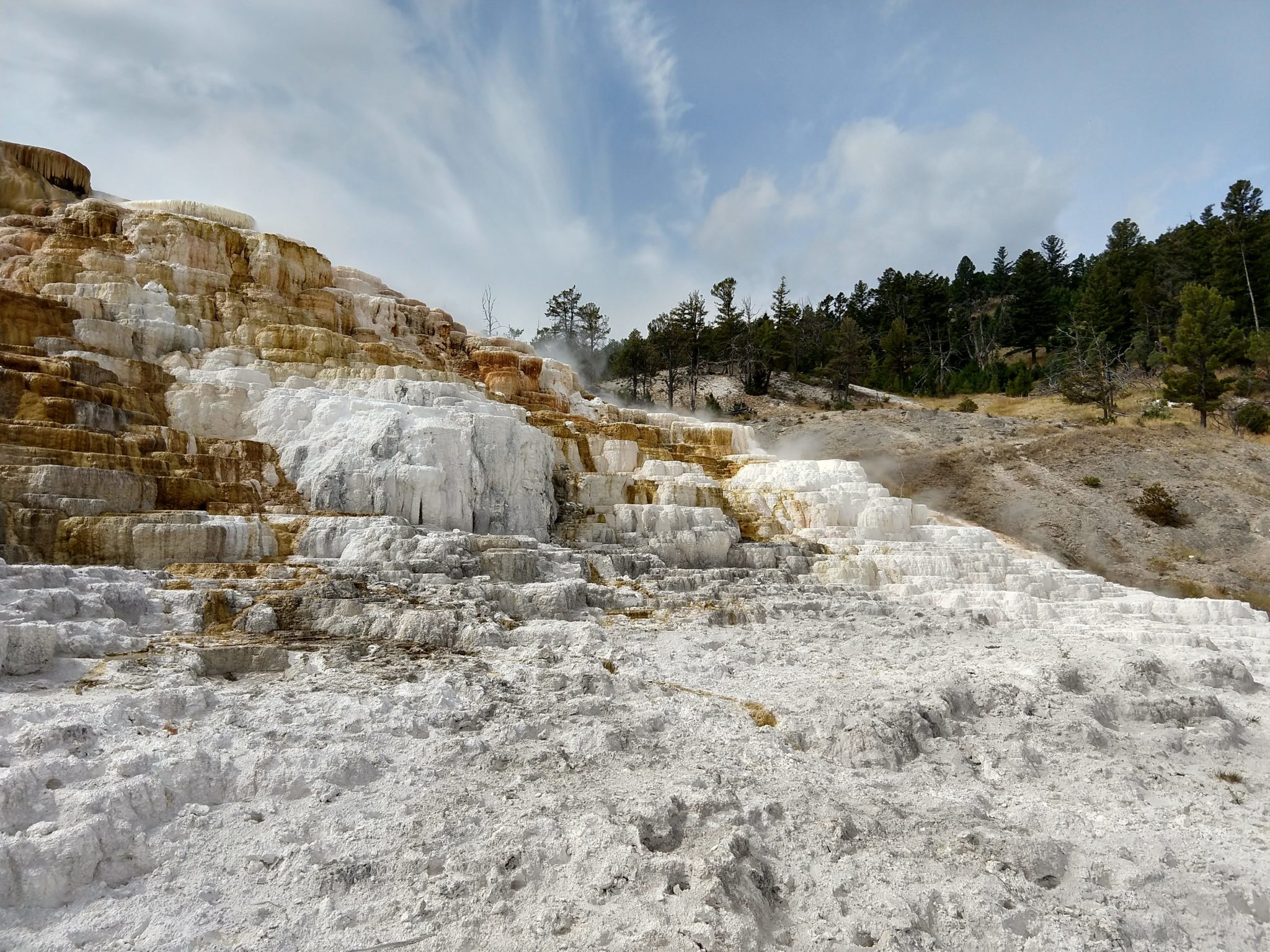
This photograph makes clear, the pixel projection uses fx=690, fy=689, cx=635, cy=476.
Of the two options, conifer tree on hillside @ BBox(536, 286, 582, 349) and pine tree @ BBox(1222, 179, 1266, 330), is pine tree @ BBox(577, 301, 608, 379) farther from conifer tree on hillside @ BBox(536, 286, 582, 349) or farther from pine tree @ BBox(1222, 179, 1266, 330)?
pine tree @ BBox(1222, 179, 1266, 330)

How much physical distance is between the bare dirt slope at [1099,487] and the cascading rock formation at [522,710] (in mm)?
6253

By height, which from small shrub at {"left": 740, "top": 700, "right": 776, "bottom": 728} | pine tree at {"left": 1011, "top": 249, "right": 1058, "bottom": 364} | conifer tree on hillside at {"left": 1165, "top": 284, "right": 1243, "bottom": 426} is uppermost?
pine tree at {"left": 1011, "top": 249, "right": 1058, "bottom": 364}

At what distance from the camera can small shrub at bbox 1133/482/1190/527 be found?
18.7 meters

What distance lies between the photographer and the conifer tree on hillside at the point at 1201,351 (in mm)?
24031

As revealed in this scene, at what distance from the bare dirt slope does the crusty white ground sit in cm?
1304

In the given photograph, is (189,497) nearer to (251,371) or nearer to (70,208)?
→ (251,371)

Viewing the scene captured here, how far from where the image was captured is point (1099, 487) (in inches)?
797

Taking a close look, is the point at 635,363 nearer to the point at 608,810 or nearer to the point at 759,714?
the point at 759,714

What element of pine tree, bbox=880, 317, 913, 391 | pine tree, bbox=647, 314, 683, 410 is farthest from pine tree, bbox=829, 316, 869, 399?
pine tree, bbox=647, 314, 683, 410

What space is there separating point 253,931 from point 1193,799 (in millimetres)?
5809

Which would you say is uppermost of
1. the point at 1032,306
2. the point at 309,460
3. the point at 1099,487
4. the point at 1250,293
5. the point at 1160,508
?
the point at 1032,306

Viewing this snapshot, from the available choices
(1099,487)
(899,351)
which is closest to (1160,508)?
(1099,487)

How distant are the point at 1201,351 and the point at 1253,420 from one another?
2.79 meters

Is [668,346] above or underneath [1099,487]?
above
